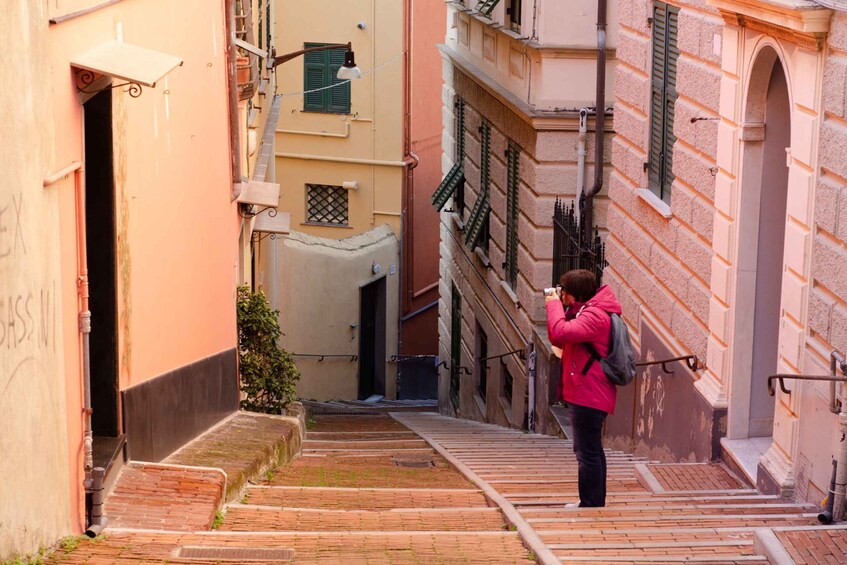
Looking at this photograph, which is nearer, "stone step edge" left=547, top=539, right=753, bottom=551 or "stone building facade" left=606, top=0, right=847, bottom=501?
"stone step edge" left=547, top=539, right=753, bottom=551

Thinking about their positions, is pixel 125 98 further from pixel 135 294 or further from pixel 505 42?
pixel 505 42

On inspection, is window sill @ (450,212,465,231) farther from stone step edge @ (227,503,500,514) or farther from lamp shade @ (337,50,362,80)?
stone step edge @ (227,503,500,514)

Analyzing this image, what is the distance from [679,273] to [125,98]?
5.00 metres

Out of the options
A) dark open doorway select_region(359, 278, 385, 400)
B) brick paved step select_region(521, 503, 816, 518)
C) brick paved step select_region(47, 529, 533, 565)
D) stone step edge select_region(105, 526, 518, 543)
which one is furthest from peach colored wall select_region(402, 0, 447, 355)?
brick paved step select_region(47, 529, 533, 565)

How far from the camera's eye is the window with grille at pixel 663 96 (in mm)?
11992

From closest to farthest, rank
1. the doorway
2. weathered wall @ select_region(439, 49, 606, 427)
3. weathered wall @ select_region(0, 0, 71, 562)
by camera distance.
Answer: weathered wall @ select_region(0, 0, 71, 562)
the doorway
weathered wall @ select_region(439, 49, 606, 427)

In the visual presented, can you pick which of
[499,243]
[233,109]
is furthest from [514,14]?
[233,109]

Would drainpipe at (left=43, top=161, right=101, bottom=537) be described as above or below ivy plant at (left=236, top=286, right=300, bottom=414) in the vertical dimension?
above

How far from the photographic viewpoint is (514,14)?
1844 cm

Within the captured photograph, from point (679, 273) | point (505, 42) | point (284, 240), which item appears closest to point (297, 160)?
point (284, 240)

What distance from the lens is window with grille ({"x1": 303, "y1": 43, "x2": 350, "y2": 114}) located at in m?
29.0

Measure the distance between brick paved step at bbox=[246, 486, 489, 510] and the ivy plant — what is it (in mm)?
3943

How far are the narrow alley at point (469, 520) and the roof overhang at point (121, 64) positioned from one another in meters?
2.48

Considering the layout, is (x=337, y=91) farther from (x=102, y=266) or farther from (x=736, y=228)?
(x=102, y=266)
